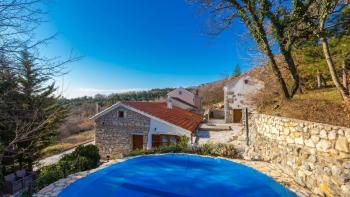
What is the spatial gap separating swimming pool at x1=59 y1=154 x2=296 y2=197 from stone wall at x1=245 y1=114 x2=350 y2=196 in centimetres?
91

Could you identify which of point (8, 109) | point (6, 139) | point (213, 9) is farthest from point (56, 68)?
point (6, 139)

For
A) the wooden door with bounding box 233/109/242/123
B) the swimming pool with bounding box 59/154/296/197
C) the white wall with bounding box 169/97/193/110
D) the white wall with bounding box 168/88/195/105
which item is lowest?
the swimming pool with bounding box 59/154/296/197

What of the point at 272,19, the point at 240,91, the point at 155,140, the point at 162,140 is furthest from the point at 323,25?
the point at 240,91

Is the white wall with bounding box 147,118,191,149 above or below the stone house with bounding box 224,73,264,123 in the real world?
below

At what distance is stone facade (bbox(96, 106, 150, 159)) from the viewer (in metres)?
19.1

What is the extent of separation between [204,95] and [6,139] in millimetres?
44054

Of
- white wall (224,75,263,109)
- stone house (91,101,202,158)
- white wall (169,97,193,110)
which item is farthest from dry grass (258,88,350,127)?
white wall (169,97,193,110)

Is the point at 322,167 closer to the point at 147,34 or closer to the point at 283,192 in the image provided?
the point at 283,192

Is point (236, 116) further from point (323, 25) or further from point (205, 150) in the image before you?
point (323, 25)

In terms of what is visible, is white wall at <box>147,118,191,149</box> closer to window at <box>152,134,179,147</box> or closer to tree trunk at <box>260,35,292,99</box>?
window at <box>152,134,179,147</box>

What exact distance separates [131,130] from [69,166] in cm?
881

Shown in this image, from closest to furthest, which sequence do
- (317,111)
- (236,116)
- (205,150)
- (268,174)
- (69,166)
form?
1. (317,111)
2. (268,174)
3. (69,166)
4. (205,150)
5. (236,116)

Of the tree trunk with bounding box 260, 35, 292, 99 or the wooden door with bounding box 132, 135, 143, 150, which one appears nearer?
the tree trunk with bounding box 260, 35, 292, 99

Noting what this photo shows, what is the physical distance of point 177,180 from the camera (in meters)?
9.27
